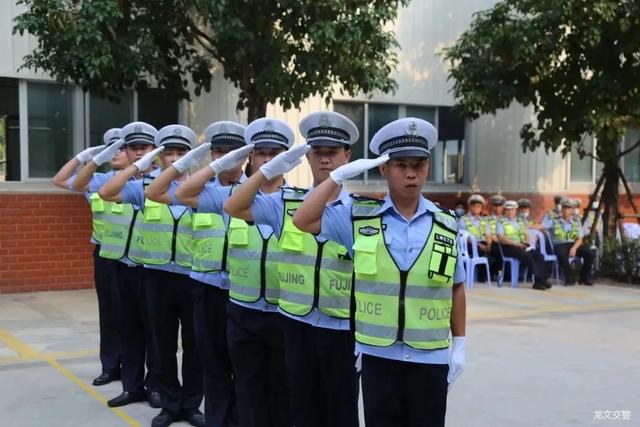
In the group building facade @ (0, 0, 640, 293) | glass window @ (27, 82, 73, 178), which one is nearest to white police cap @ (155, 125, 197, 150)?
building facade @ (0, 0, 640, 293)

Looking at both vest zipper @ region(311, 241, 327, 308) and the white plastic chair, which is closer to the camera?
vest zipper @ region(311, 241, 327, 308)

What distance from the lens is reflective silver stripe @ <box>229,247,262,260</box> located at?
3.79 metres

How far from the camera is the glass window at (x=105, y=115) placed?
10.4 metres

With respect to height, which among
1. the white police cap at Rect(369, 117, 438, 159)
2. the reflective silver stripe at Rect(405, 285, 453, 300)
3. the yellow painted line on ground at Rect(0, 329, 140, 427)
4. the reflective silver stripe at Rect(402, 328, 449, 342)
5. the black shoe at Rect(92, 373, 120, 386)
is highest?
the white police cap at Rect(369, 117, 438, 159)

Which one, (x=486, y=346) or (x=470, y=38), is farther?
(x=470, y=38)

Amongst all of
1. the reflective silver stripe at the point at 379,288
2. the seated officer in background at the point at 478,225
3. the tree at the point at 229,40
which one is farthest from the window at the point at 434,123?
the reflective silver stripe at the point at 379,288

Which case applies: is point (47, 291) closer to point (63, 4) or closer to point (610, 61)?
point (63, 4)

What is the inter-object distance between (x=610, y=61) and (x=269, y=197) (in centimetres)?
972

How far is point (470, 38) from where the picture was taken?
39.4 feet

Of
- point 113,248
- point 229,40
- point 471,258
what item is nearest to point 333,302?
point 113,248

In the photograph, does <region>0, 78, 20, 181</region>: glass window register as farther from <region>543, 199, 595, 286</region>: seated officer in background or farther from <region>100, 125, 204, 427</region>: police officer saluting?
<region>543, 199, 595, 286</region>: seated officer in background

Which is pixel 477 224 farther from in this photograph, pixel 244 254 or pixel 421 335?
pixel 421 335

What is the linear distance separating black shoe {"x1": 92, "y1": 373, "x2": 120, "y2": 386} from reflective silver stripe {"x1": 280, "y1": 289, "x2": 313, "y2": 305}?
109 inches

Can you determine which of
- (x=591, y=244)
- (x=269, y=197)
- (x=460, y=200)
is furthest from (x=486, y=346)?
(x=460, y=200)
